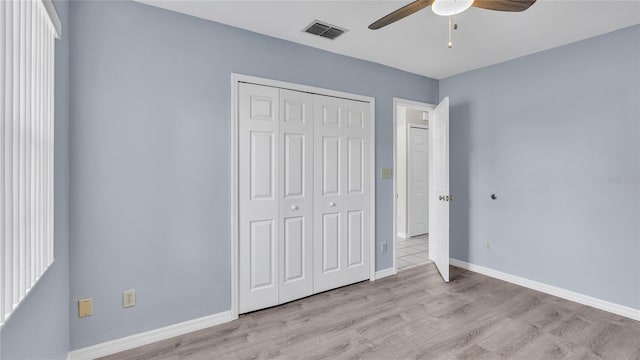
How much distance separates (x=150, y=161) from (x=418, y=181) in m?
4.98

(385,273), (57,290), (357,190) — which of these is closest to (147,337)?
(57,290)

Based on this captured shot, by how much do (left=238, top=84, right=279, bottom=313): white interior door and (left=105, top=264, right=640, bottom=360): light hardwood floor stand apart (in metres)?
0.25

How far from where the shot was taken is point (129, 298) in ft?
7.35

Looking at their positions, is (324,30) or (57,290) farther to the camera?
(324,30)

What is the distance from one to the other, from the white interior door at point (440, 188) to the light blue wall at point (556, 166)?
29 centimetres

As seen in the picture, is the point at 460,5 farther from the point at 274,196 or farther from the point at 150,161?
the point at 150,161

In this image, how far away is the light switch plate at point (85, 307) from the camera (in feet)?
6.83

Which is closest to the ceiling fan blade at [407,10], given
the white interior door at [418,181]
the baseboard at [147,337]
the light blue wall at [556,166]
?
the light blue wall at [556,166]

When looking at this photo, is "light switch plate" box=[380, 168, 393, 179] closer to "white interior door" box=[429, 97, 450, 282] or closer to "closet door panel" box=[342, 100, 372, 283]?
"closet door panel" box=[342, 100, 372, 283]

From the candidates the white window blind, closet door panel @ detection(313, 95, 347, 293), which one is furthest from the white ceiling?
the white window blind

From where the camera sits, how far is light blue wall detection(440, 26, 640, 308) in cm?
276

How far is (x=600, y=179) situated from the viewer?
2885 mm

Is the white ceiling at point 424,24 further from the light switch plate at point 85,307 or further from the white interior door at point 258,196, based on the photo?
the light switch plate at point 85,307

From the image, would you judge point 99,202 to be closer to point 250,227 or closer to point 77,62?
point 77,62
